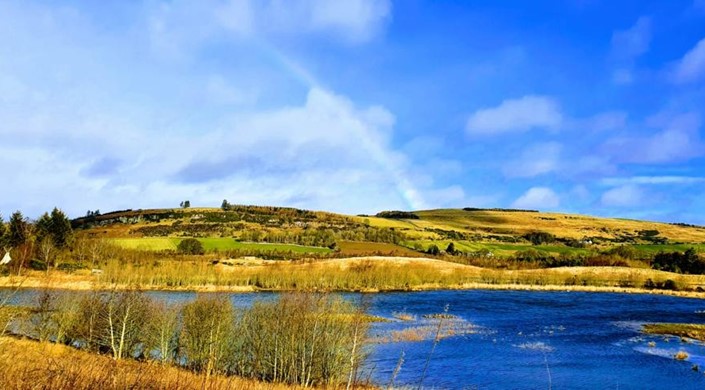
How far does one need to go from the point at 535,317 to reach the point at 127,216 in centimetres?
16034

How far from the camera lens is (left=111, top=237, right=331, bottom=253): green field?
129 meters

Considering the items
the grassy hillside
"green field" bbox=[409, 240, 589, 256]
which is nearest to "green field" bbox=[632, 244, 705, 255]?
the grassy hillside

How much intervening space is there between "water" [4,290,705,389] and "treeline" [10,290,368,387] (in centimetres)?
297

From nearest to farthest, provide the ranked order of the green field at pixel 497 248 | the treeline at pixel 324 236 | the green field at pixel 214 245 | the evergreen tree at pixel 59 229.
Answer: the evergreen tree at pixel 59 229
the green field at pixel 214 245
the treeline at pixel 324 236
the green field at pixel 497 248

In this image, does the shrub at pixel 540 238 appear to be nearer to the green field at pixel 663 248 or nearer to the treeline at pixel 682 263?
the green field at pixel 663 248

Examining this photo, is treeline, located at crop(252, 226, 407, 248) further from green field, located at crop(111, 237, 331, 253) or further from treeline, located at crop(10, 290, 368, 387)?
treeline, located at crop(10, 290, 368, 387)

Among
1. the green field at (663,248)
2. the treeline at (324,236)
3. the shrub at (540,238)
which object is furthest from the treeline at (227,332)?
the shrub at (540,238)

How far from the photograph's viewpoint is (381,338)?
47781 mm

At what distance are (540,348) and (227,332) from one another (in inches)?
1055

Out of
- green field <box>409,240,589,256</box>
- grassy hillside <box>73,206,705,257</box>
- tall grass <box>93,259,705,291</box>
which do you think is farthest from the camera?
green field <box>409,240,589,256</box>

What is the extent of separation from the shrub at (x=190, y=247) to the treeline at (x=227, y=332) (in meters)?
87.7

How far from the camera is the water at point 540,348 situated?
113 feet

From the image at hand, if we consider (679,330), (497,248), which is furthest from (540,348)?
(497,248)

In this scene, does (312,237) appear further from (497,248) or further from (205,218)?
(497,248)
